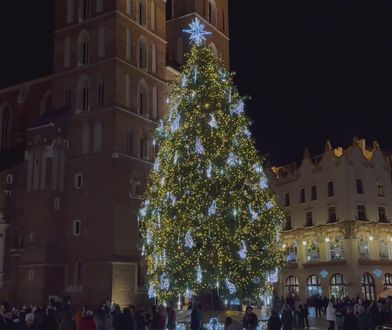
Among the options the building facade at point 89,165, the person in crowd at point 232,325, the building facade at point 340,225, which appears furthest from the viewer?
the building facade at point 340,225

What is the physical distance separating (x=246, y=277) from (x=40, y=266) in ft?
62.5

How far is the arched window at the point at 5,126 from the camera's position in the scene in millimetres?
53844

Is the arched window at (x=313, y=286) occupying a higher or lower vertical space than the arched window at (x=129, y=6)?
lower

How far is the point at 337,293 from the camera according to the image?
52812 mm

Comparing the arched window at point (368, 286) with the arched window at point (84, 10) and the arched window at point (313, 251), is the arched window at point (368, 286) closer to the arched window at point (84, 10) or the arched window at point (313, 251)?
the arched window at point (313, 251)

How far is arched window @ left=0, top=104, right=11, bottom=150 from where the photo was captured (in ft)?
177

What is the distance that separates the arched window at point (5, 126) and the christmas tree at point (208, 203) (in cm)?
2668

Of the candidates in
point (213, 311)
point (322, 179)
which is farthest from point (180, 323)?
point (322, 179)

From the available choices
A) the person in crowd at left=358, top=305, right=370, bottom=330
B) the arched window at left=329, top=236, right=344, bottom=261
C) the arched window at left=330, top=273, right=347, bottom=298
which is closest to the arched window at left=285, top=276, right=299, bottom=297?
the arched window at left=330, top=273, right=347, bottom=298

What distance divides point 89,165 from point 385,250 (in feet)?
94.0

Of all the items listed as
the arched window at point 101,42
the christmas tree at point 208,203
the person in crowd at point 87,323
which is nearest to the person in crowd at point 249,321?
the person in crowd at point 87,323

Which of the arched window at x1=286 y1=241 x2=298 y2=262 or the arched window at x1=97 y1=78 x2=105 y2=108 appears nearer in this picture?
the arched window at x1=97 y1=78 x2=105 y2=108

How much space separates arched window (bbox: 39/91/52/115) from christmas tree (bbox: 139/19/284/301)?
22.6 m

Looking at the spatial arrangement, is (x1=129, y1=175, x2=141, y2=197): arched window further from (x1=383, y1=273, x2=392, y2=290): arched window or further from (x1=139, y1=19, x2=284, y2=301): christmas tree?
(x1=383, y1=273, x2=392, y2=290): arched window
